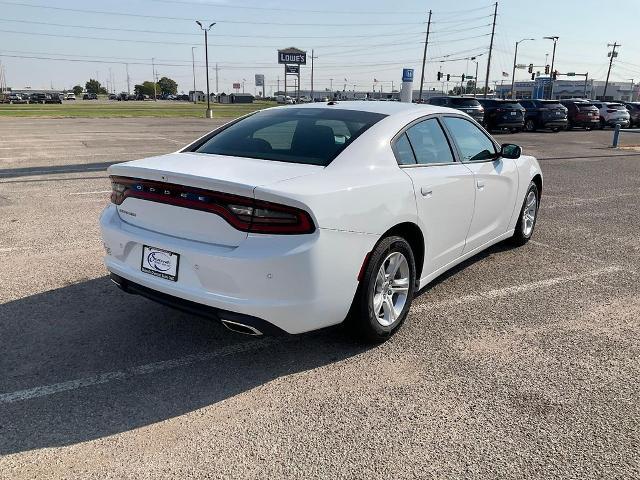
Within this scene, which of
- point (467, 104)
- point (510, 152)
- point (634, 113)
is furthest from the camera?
point (634, 113)

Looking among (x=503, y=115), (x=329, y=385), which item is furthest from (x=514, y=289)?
(x=503, y=115)

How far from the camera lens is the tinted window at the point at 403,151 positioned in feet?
12.4

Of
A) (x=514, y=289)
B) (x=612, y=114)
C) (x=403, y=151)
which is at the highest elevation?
(x=403, y=151)

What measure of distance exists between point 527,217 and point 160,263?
14.8 feet

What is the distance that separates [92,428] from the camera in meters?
2.70

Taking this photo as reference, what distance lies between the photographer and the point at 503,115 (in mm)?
25297

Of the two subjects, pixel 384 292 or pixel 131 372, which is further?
pixel 384 292

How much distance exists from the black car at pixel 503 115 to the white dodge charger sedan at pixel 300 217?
22.6 metres

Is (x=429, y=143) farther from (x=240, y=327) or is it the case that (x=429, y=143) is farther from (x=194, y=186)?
(x=240, y=327)

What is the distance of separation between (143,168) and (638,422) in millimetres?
3165

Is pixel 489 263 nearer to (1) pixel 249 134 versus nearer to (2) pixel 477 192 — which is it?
(2) pixel 477 192

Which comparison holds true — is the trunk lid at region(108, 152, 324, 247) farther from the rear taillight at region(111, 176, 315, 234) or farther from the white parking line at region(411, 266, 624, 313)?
the white parking line at region(411, 266, 624, 313)

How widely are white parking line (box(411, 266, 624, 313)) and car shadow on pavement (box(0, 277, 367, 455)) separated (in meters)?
0.98

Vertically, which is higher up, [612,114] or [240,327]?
[612,114]
